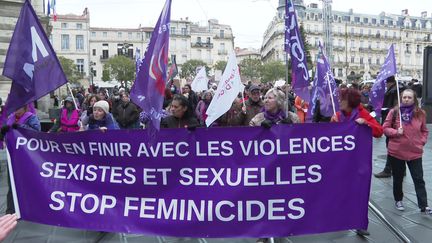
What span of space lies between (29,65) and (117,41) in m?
102

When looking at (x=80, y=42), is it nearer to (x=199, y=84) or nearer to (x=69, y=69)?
(x=69, y=69)

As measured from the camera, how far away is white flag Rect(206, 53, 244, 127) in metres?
5.98

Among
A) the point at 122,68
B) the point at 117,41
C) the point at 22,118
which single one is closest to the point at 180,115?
the point at 22,118

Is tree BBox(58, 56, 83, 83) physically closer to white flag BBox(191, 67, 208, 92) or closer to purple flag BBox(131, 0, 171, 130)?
white flag BBox(191, 67, 208, 92)

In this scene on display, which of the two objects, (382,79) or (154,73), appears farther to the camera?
(382,79)

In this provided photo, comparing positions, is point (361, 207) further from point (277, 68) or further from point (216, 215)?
point (277, 68)

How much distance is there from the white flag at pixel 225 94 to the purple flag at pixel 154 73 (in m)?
2.25

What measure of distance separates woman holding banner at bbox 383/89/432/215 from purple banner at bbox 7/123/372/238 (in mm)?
1697

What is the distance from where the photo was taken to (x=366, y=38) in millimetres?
115562

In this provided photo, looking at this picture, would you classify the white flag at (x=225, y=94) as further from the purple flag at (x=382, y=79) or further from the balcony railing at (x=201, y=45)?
the balcony railing at (x=201, y=45)

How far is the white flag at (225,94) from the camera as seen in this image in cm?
598

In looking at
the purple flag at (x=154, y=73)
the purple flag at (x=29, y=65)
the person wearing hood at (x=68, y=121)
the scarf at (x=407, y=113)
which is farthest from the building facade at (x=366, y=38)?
the purple flag at (x=154, y=73)

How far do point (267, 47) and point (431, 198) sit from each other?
12818 centimetres

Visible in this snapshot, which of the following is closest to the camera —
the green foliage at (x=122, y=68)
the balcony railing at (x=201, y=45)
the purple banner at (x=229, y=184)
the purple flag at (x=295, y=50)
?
the purple banner at (x=229, y=184)
